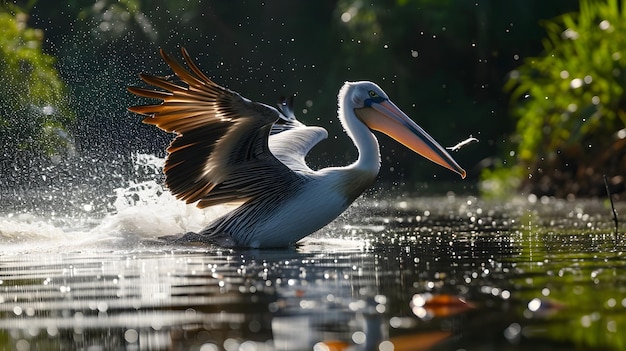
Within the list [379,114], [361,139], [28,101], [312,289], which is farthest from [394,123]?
[28,101]

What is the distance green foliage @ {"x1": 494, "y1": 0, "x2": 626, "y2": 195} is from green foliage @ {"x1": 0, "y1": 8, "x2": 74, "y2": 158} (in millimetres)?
4807

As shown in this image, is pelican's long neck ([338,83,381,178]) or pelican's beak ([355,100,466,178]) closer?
pelican's long neck ([338,83,381,178])

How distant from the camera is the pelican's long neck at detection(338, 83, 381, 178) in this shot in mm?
7371

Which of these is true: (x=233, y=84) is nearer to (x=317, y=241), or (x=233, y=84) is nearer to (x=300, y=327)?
(x=317, y=241)

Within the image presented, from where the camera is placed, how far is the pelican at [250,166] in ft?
22.9

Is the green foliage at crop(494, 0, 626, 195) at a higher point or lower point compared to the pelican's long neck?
higher

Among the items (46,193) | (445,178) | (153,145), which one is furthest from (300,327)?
(445,178)

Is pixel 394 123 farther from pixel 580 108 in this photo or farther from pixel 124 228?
pixel 580 108

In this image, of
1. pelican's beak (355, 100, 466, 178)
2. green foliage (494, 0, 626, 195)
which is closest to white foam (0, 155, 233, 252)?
pelican's beak (355, 100, 466, 178)

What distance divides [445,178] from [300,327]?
1956cm

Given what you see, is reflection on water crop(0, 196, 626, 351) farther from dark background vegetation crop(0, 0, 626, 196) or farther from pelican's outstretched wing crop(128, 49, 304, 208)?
dark background vegetation crop(0, 0, 626, 196)

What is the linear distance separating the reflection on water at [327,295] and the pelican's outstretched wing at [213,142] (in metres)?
0.45

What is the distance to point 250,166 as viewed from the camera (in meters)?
7.34

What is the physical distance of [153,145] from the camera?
14.9 meters
